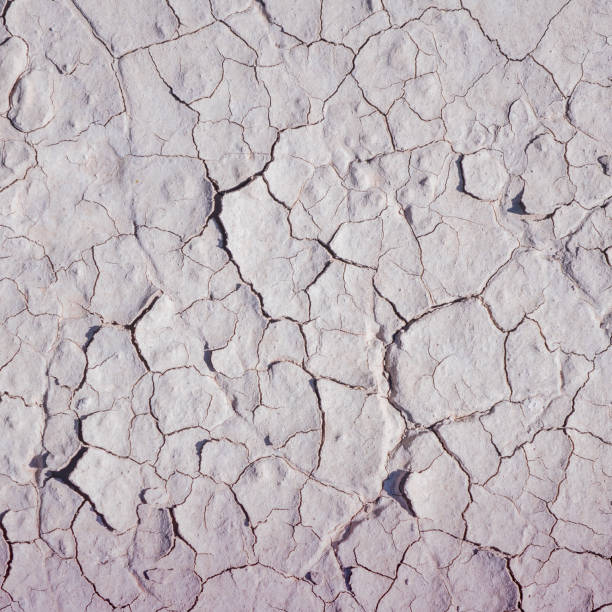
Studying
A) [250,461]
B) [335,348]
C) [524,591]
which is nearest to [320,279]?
[335,348]

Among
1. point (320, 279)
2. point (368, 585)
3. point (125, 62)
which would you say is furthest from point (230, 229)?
point (368, 585)

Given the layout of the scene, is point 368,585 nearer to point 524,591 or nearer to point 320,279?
point 524,591

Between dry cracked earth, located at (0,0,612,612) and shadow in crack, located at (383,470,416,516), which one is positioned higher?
dry cracked earth, located at (0,0,612,612)

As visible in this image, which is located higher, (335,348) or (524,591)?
(335,348)

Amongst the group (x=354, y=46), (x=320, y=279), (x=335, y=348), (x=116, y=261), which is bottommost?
(x=335, y=348)

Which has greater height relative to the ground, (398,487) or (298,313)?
(298,313)

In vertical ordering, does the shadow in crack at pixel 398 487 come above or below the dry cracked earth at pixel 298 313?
below

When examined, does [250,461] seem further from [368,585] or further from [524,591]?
[524,591]
